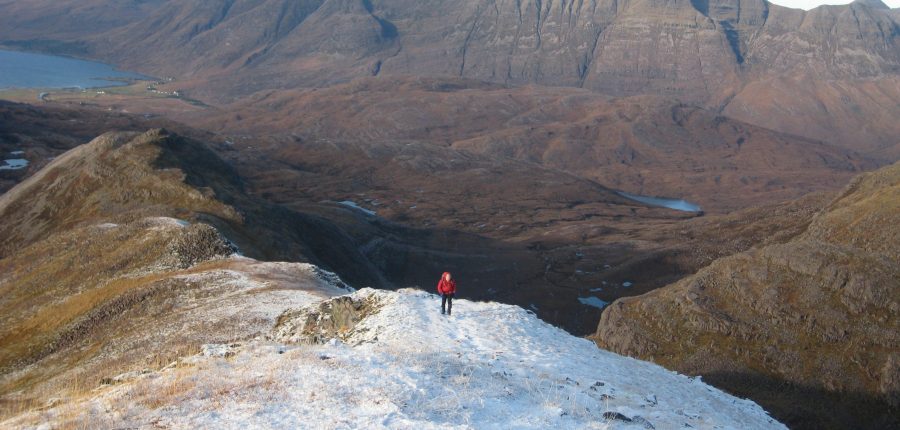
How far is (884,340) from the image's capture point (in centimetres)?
6425

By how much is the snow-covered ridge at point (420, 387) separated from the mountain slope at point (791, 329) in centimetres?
3287

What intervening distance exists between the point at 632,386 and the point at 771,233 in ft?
444

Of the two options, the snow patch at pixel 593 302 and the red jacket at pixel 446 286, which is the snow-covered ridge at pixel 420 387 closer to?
the red jacket at pixel 446 286

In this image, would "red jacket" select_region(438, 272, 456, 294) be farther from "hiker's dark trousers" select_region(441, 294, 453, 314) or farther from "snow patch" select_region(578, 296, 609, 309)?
"snow patch" select_region(578, 296, 609, 309)

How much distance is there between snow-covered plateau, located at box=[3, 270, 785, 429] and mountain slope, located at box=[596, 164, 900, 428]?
33.0m

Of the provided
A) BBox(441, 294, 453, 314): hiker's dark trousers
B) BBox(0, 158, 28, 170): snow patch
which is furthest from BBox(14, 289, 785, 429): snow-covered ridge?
BBox(0, 158, 28, 170): snow patch

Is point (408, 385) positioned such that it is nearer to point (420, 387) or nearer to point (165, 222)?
point (420, 387)

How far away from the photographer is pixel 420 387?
22375mm

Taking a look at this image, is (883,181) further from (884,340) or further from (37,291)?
(37,291)

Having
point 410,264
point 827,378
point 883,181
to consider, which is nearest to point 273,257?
point 827,378

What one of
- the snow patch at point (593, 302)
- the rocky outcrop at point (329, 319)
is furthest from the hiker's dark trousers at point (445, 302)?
the snow patch at point (593, 302)

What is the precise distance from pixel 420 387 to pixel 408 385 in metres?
0.39

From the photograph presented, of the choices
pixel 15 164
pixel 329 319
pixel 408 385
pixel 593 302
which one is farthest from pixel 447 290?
pixel 15 164

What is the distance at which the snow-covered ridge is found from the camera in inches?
778
